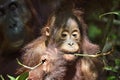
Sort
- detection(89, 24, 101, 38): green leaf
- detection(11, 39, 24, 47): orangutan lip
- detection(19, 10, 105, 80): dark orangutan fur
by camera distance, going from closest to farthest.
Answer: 1. detection(19, 10, 105, 80): dark orangutan fur
2. detection(11, 39, 24, 47): orangutan lip
3. detection(89, 24, 101, 38): green leaf

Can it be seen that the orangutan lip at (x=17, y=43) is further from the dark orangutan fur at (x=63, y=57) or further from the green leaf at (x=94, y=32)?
the green leaf at (x=94, y=32)

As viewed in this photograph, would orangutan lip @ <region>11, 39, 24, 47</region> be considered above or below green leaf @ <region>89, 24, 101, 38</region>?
above

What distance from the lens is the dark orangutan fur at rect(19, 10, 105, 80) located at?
346 cm

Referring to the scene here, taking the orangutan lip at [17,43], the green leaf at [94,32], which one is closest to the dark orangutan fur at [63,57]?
the orangutan lip at [17,43]

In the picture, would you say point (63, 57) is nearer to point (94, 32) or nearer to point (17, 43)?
point (17, 43)

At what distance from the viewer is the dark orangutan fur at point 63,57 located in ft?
11.3

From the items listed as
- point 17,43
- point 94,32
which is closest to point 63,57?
point 17,43

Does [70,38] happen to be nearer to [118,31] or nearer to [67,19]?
[67,19]

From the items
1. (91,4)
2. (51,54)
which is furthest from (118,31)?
(51,54)

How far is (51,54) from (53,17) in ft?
0.96

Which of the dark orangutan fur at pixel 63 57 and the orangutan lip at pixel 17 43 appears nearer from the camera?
the dark orangutan fur at pixel 63 57

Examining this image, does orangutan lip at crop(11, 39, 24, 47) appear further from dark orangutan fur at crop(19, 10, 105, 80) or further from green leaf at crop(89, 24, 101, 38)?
green leaf at crop(89, 24, 101, 38)

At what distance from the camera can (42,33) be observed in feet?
12.3

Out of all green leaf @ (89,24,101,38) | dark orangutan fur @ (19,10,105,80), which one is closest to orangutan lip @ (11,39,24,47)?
dark orangutan fur @ (19,10,105,80)
